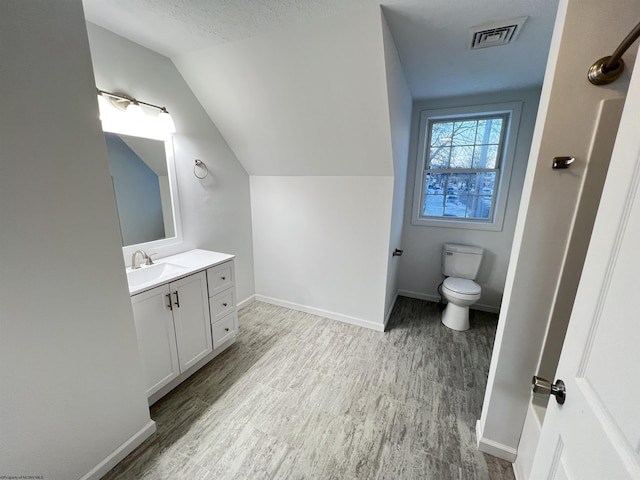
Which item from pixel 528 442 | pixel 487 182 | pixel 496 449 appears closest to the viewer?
pixel 528 442

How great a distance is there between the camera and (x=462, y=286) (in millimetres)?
2541

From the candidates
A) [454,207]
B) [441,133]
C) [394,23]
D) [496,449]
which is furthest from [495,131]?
[496,449]

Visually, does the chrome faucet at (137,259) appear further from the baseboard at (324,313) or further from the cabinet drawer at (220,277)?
the baseboard at (324,313)

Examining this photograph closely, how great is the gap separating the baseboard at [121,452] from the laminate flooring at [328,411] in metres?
0.03

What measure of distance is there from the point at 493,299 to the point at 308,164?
2.49 metres

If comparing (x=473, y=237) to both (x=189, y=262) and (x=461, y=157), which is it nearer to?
(x=461, y=157)

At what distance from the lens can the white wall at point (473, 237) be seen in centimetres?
246

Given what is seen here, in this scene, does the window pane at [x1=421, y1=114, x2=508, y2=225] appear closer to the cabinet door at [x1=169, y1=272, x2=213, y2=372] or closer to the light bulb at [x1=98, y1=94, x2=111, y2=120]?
the cabinet door at [x1=169, y1=272, x2=213, y2=372]

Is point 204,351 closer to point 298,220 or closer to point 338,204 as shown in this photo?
A: point 298,220

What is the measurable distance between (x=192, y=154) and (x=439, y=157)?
8.28 ft

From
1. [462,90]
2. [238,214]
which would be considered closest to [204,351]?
[238,214]

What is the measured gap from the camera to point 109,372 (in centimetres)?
126

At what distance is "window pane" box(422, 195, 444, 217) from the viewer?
2.98 metres

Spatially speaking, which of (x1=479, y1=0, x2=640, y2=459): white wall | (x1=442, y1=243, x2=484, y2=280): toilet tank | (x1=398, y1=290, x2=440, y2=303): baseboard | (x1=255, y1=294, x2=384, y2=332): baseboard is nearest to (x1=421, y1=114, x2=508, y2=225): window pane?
(x1=442, y1=243, x2=484, y2=280): toilet tank
